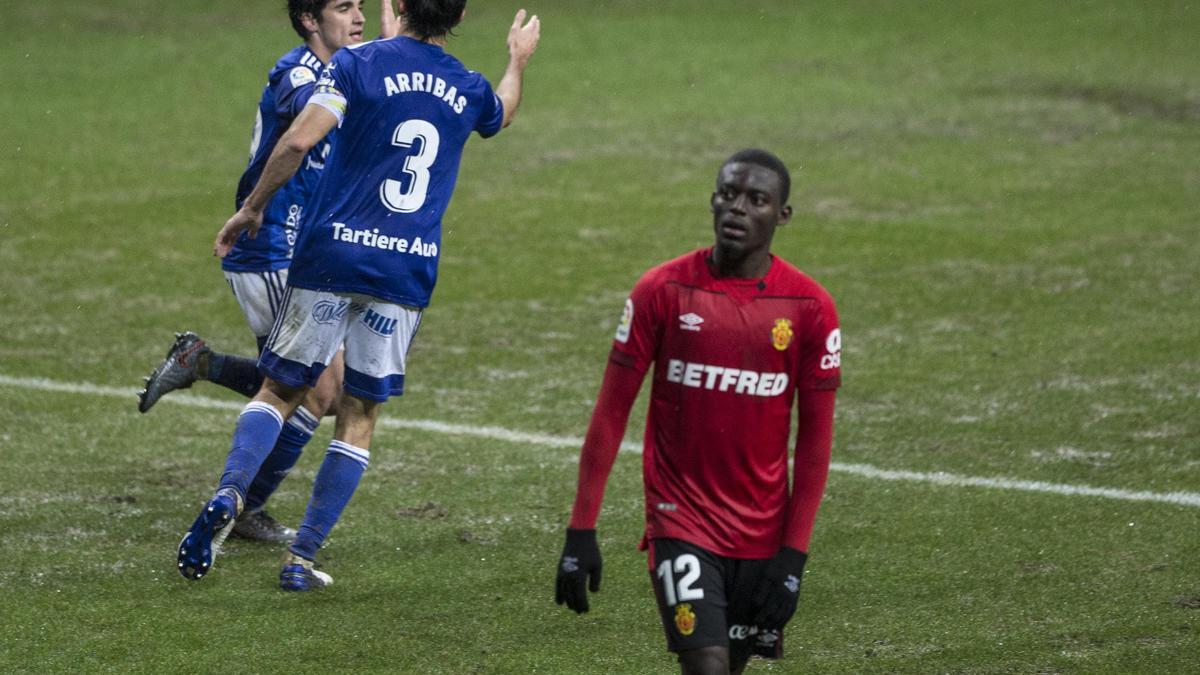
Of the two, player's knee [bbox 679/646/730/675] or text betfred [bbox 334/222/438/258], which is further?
text betfred [bbox 334/222/438/258]

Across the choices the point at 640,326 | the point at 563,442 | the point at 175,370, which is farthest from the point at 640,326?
the point at 563,442

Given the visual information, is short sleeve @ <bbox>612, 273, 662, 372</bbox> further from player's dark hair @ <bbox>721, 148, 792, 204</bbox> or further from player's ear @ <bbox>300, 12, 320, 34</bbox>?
player's ear @ <bbox>300, 12, 320, 34</bbox>

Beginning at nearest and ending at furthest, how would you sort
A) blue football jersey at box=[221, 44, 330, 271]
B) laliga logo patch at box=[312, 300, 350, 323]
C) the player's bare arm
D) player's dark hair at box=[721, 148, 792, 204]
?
player's dark hair at box=[721, 148, 792, 204], the player's bare arm, laliga logo patch at box=[312, 300, 350, 323], blue football jersey at box=[221, 44, 330, 271]

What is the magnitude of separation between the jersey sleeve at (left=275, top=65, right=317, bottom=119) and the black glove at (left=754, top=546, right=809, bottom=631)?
3.20 metres

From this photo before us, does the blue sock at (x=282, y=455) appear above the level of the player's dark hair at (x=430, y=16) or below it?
below

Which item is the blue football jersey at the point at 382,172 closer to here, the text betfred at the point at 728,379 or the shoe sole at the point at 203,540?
the shoe sole at the point at 203,540

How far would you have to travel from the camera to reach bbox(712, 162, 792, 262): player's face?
4.90 m

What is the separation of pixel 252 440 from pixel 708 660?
8.57 ft

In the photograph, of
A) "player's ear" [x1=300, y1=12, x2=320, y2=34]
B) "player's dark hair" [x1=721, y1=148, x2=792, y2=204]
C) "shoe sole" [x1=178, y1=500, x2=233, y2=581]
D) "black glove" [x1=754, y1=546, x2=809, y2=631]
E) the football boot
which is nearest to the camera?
"black glove" [x1=754, y1=546, x2=809, y2=631]

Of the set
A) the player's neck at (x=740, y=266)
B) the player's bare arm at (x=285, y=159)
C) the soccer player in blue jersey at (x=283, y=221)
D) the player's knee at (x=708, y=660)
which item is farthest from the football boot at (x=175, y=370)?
the player's knee at (x=708, y=660)

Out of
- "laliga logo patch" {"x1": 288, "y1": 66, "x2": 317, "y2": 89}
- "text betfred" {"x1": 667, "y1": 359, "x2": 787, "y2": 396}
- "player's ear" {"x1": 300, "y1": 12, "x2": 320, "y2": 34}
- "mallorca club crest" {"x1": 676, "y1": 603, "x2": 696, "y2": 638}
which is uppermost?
"player's ear" {"x1": 300, "y1": 12, "x2": 320, "y2": 34}

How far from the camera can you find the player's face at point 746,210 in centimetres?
490

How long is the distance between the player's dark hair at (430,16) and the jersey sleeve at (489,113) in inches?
10.1

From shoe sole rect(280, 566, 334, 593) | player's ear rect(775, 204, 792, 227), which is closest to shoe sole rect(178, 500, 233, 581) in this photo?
shoe sole rect(280, 566, 334, 593)
